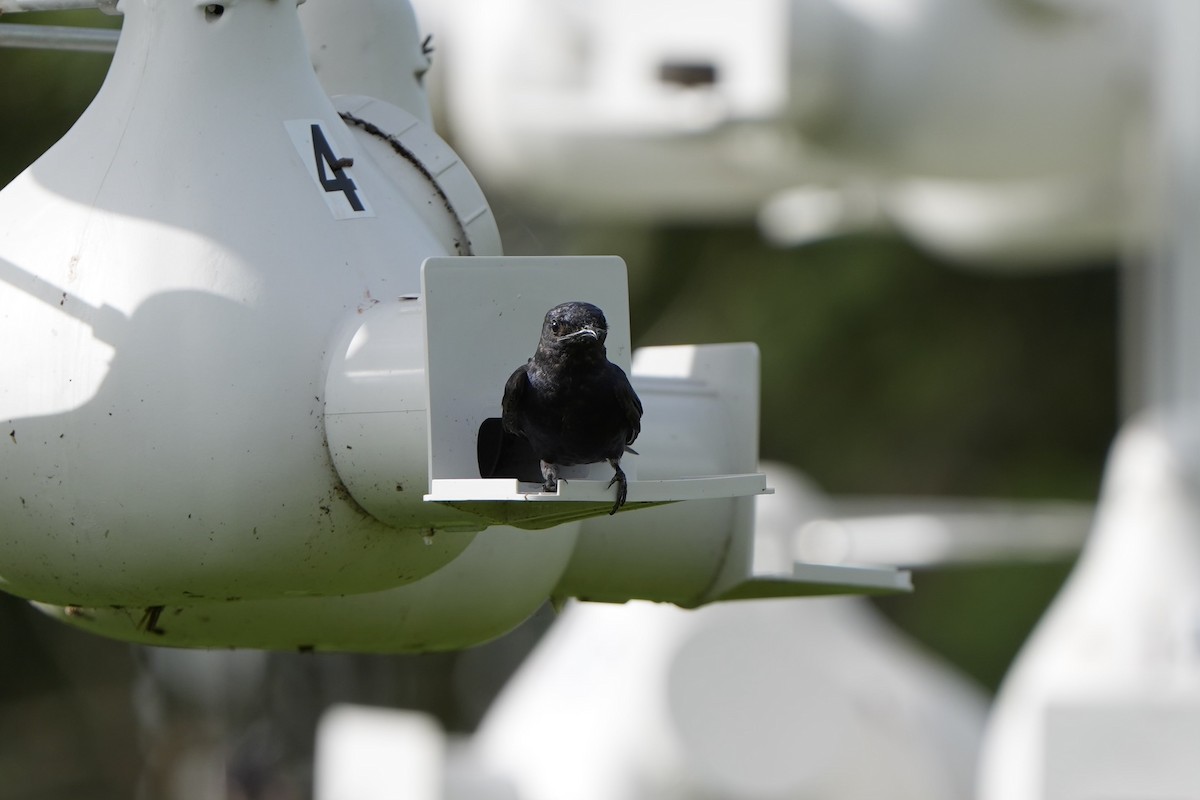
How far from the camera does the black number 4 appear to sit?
218 cm

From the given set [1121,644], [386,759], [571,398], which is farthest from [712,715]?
[571,398]

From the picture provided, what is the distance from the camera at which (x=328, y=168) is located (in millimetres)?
2188

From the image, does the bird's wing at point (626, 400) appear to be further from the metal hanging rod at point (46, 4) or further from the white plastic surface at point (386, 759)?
the white plastic surface at point (386, 759)

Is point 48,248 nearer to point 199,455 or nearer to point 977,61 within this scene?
point 199,455

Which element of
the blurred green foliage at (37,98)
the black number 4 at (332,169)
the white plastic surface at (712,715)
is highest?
the blurred green foliage at (37,98)

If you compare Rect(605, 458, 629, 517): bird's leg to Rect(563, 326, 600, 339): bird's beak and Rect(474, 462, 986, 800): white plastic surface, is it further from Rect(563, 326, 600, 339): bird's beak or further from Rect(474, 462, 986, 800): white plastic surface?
Rect(474, 462, 986, 800): white plastic surface

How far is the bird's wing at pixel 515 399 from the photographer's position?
1909 millimetres

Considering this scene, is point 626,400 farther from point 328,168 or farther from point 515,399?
point 328,168

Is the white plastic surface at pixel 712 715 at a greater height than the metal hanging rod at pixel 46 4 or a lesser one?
lesser

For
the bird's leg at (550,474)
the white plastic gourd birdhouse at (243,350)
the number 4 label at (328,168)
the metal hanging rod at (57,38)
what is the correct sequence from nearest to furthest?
the bird's leg at (550,474) → the white plastic gourd birdhouse at (243,350) → the number 4 label at (328,168) → the metal hanging rod at (57,38)

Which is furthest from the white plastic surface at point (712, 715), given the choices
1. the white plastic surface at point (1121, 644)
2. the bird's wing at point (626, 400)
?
the bird's wing at point (626, 400)

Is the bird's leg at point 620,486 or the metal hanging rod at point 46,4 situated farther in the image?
the metal hanging rod at point 46,4

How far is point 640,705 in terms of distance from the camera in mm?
5539

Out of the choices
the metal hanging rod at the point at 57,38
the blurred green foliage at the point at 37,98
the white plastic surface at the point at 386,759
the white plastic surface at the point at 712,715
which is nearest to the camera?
the metal hanging rod at the point at 57,38
